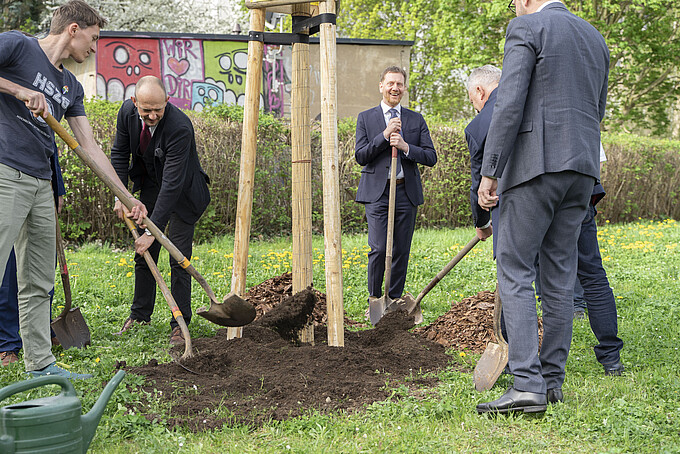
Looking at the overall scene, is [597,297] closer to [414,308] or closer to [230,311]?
[414,308]

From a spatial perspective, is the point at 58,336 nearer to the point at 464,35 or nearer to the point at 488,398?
the point at 488,398

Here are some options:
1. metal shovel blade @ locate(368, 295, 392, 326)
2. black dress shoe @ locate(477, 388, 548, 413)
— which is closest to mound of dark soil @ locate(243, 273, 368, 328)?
metal shovel blade @ locate(368, 295, 392, 326)

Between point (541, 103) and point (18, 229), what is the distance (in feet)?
10.1

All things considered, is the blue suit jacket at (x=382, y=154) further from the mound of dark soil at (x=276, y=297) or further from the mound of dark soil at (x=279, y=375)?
the mound of dark soil at (x=279, y=375)

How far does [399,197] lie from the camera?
6.05 metres

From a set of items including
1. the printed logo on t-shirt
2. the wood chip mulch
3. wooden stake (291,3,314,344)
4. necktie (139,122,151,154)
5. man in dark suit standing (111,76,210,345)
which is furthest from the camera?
necktie (139,122,151,154)

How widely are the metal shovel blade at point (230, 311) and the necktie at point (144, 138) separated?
153cm

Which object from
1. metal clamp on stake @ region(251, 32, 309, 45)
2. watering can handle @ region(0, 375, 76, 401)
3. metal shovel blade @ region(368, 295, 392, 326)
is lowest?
metal shovel blade @ region(368, 295, 392, 326)

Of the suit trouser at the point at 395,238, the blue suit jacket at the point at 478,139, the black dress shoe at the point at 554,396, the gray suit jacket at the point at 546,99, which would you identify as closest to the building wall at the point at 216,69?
the suit trouser at the point at 395,238

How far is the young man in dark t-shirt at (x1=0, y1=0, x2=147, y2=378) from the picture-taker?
3748mm

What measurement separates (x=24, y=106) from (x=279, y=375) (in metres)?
2.24

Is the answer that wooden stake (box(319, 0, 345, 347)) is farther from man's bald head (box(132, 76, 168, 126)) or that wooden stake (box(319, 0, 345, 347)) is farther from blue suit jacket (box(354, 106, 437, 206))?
blue suit jacket (box(354, 106, 437, 206))

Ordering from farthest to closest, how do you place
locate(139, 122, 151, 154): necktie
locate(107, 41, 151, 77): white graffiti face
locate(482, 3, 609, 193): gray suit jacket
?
locate(107, 41, 151, 77): white graffiti face < locate(139, 122, 151, 154): necktie < locate(482, 3, 609, 193): gray suit jacket

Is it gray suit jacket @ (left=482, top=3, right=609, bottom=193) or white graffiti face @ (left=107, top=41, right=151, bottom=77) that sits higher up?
white graffiti face @ (left=107, top=41, right=151, bottom=77)
